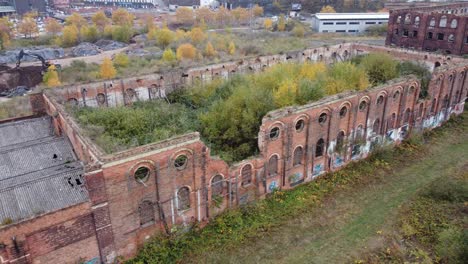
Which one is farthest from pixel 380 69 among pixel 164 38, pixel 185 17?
pixel 185 17

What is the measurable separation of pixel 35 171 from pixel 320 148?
16.3 m

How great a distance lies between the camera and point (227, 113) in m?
22.3

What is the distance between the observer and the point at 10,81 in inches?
1844

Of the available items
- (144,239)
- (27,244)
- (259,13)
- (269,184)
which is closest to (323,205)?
(269,184)

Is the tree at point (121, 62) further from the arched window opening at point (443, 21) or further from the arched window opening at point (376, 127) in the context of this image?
the arched window opening at point (443, 21)

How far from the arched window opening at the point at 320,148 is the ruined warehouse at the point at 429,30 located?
31.8 meters

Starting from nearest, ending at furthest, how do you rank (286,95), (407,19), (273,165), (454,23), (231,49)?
Result: (273,165)
(286,95)
(454,23)
(407,19)
(231,49)

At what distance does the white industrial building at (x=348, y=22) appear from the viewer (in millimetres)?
75431

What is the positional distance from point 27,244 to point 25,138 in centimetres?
1063

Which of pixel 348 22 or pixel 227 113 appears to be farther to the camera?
pixel 348 22

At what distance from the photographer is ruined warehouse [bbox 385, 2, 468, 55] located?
146 feet

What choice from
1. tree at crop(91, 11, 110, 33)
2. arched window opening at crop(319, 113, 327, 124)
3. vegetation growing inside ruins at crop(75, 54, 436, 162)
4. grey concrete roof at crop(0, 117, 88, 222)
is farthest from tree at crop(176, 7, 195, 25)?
arched window opening at crop(319, 113, 327, 124)

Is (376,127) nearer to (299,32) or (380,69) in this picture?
(380,69)

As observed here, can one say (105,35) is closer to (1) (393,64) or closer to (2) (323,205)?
(1) (393,64)
